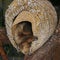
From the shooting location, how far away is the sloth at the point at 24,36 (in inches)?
82.6

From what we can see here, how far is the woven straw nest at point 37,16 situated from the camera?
205 centimetres

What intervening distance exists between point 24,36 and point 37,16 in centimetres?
17

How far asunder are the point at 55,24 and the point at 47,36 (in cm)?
9

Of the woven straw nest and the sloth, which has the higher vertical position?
the woven straw nest

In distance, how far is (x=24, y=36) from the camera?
2.12 meters

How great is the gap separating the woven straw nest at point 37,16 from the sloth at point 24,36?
0.03 meters

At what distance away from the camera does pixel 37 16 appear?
205 centimetres

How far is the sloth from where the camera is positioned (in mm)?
2098

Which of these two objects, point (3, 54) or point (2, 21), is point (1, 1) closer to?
point (2, 21)

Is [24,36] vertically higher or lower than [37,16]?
lower

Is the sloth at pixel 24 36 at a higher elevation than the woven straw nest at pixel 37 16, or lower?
lower

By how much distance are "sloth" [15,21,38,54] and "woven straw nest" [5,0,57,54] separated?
0.03 m

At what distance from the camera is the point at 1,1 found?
215 centimetres

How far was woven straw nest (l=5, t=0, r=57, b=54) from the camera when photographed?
6.72 ft
